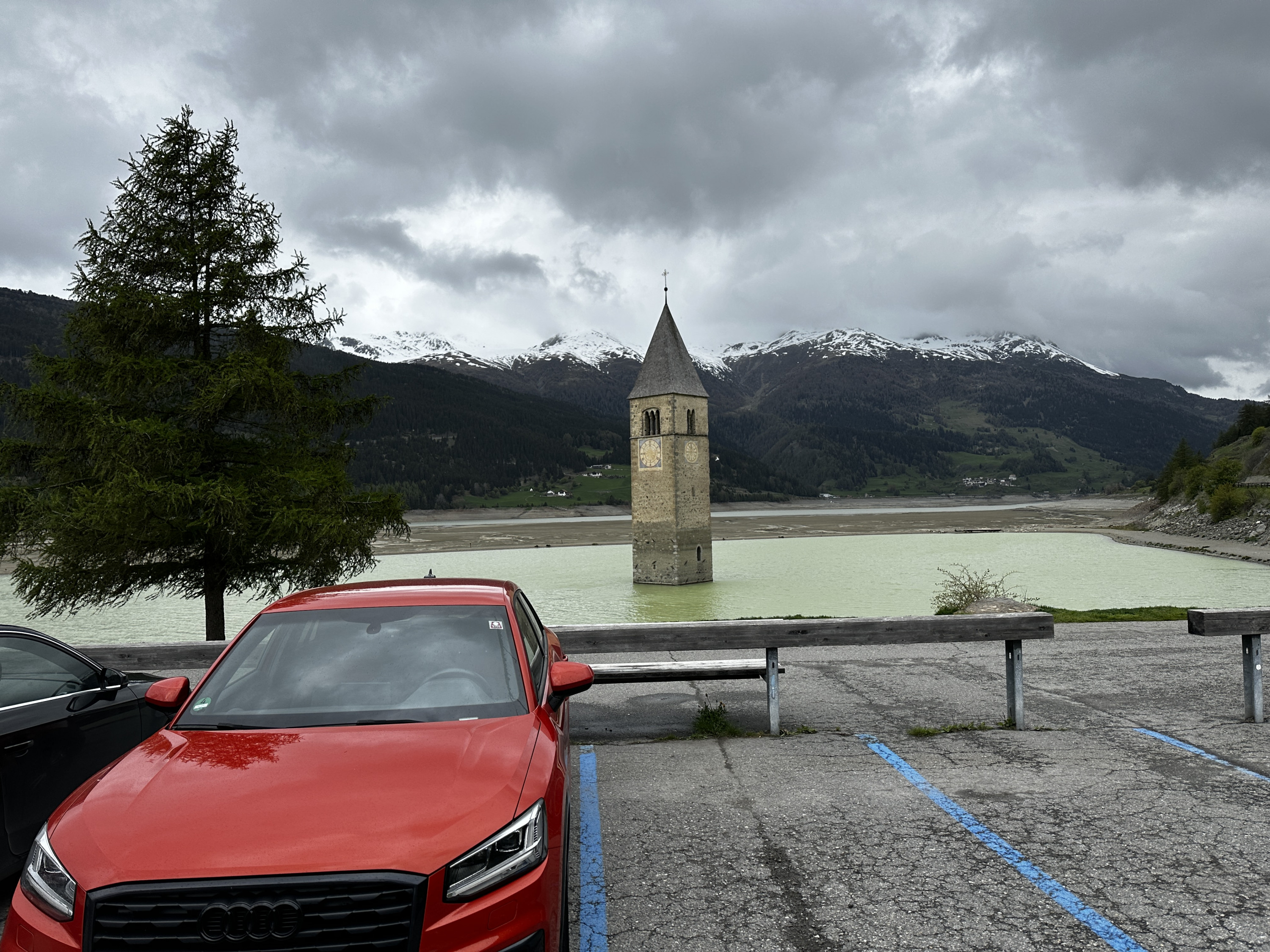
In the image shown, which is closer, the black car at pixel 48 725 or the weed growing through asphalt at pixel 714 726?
the black car at pixel 48 725

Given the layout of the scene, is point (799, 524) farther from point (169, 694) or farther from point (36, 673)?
point (169, 694)

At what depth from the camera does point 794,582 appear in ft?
138

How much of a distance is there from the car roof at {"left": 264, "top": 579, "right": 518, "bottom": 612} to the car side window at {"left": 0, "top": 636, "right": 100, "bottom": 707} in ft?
4.56

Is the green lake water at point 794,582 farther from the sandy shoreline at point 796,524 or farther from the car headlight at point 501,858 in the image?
the car headlight at point 501,858

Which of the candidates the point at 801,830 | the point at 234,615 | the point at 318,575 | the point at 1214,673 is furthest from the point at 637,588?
the point at 801,830

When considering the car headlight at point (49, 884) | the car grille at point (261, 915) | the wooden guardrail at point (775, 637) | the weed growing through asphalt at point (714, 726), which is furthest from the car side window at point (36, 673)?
the weed growing through asphalt at point (714, 726)

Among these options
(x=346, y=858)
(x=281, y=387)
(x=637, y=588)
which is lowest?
(x=637, y=588)

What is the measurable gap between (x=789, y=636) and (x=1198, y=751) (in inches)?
122

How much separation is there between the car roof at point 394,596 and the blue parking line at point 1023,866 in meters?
3.00

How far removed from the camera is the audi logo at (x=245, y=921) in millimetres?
2502

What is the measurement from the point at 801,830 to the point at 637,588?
134 feet

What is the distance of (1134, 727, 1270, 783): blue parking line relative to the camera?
5.66 metres

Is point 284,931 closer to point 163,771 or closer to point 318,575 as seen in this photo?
point 163,771

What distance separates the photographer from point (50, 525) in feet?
37.4
